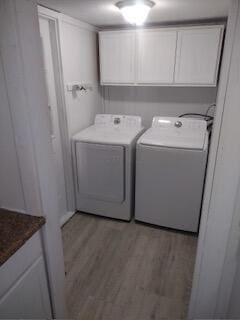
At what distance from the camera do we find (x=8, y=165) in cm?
103

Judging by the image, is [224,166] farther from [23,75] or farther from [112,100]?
[112,100]

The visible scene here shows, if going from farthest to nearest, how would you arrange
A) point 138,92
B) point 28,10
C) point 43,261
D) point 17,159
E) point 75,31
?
1. point 138,92
2. point 75,31
3. point 43,261
4. point 17,159
5. point 28,10

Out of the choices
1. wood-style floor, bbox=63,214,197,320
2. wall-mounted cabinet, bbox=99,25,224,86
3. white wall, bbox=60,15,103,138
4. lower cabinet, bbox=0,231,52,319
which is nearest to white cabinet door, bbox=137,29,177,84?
wall-mounted cabinet, bbox=99,25,224,86

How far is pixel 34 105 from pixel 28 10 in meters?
0.35

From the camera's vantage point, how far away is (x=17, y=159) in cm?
100

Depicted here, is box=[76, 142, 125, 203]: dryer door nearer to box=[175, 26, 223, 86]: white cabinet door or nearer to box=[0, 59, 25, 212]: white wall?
box=[175, 26, 223, 86]: white cabinet door

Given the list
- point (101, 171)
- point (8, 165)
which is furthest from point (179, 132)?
point (8, 165)

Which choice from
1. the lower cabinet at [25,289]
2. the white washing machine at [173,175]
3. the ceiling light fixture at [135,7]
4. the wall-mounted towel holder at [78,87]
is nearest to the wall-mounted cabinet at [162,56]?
the wall-mounted towel holder at [78,87]

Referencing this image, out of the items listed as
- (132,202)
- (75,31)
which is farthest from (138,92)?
(132,202)

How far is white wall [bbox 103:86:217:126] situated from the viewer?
113 inches

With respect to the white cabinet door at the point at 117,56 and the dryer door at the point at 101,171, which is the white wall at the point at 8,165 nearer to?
the dryer door at the point at 101,171

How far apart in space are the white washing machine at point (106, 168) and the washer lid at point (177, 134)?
0.19 meters

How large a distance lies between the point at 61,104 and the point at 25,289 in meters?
1.74

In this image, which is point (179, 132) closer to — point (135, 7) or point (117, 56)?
point (117, 56)
